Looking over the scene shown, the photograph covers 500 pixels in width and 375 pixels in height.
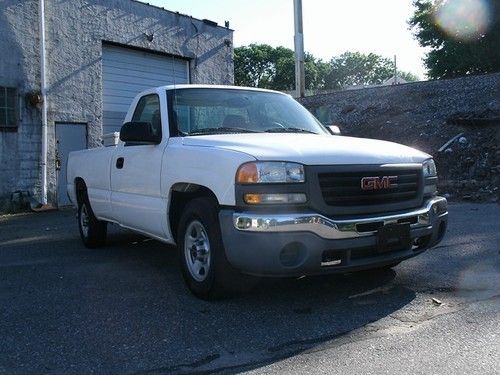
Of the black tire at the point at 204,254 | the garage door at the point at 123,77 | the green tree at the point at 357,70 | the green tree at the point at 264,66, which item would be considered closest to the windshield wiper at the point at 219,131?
the black tire at the point at 204,254

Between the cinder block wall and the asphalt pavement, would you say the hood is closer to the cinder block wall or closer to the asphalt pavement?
the asphalt pavement

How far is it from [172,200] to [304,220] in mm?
1557

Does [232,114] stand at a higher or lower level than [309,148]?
higher

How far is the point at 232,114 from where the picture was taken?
217 inches

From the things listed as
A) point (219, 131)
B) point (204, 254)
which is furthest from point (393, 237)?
point (219, 131)

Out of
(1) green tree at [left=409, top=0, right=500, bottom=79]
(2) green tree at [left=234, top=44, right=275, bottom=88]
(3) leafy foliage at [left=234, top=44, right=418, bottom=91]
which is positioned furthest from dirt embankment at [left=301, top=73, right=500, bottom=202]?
(2) green tree at [left=234, top=44, right=275, bottom=88]

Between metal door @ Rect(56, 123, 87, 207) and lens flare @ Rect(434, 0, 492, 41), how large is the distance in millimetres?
30971

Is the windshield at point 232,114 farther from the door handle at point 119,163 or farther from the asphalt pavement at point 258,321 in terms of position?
the asphalt pavement at point 258,321

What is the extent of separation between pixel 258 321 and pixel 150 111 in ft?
9.37

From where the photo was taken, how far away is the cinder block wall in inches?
487

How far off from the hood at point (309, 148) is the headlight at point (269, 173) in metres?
0.05

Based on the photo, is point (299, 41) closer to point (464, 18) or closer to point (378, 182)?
point (378, 182)

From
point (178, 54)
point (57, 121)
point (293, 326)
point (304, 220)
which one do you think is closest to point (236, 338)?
point (293, 326)

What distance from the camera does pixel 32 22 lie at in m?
12.7
